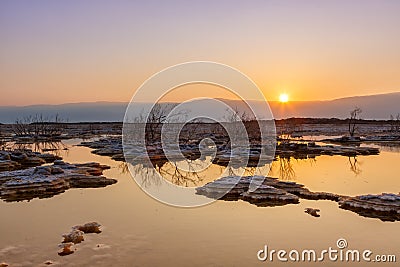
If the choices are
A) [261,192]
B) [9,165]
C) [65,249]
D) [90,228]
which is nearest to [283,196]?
[261,192]

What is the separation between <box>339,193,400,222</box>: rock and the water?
426 millimetres

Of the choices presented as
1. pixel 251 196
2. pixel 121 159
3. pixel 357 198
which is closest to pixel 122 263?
pixel 251 196

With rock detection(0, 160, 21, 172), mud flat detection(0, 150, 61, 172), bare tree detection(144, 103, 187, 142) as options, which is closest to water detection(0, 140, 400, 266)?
rock detection(0, 160, 21, 172)

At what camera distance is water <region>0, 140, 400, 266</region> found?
8852mm

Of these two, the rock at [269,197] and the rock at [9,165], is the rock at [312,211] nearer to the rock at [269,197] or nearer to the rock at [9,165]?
the rock at [269,197]

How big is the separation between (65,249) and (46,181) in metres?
8.30

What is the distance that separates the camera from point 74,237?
1000 cm

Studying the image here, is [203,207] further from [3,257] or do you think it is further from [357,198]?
[3,257]

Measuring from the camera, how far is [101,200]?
14.7 meters

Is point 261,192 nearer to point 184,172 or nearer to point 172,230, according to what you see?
point 172,230

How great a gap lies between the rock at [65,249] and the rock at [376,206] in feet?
28.8

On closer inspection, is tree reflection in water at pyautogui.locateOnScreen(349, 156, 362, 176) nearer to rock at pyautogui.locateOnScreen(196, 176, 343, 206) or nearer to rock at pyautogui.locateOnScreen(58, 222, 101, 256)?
rock at pyautogui.locateOnScreen(196, 176, 343, 206)

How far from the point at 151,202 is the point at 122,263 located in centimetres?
644

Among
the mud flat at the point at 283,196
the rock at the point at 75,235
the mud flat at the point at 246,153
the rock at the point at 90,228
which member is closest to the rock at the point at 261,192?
the mud flat at the point at 283,196
